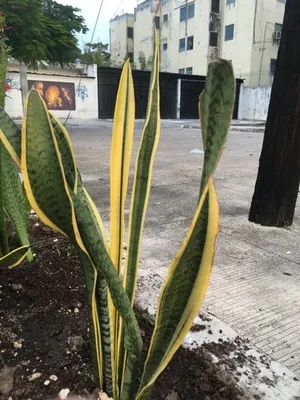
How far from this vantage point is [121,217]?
2.74 feet

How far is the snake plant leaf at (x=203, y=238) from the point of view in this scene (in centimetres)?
57

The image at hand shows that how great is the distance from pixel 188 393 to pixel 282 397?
26 centimetres

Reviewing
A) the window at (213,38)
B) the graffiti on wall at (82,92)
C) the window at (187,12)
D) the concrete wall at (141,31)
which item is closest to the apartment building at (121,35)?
the concrete wall at (141,31)

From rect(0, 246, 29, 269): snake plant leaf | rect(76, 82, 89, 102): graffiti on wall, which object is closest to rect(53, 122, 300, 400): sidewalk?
rect(0, 246, 29, 269): snake plant leaf

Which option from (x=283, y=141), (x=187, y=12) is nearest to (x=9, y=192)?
(x=283, y=141)

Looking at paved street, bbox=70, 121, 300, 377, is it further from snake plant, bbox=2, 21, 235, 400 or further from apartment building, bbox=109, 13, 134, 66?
apartment building, bbox=109, 13, 134, 66

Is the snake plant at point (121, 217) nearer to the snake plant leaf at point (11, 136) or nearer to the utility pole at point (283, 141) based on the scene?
the snake plant leaf at point (11, 136)

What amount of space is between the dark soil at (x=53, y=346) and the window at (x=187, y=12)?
29617mm

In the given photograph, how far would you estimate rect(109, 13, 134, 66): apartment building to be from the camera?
35625mm

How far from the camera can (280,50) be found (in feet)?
7.82

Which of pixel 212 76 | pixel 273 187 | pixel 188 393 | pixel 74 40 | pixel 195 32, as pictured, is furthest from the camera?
pixel 195 32

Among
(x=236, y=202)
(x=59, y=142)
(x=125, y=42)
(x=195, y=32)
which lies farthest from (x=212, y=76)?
(x=125, y=42)

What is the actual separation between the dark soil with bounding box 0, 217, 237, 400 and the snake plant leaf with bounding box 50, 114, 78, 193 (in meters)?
0.60

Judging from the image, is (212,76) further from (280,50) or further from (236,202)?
(236,202)
